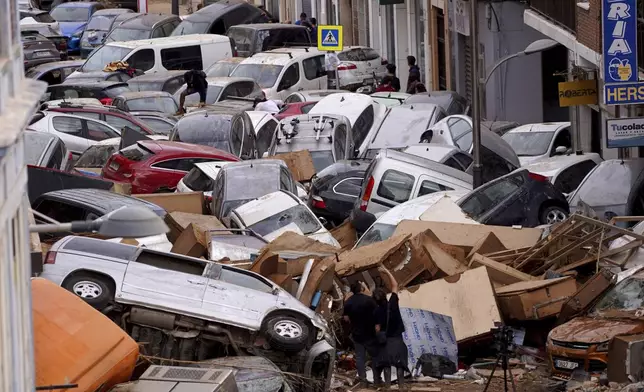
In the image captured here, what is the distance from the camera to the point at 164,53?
3697cm

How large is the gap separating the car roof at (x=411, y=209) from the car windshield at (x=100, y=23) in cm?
2689

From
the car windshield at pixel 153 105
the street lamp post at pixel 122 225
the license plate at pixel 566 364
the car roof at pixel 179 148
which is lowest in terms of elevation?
the license plate at pixel 566 364

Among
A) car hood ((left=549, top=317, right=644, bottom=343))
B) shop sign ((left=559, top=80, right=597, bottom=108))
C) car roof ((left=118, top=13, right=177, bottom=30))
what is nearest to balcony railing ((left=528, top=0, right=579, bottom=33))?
shop sign ((left=559, top=80, right=597, bottom=108))

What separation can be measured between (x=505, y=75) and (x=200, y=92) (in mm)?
7483

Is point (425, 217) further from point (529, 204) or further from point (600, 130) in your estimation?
point (600, 130)

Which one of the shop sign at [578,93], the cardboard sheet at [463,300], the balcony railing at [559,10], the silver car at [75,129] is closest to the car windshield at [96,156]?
the silver car at [75,129]

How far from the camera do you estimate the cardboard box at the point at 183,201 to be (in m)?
20.8

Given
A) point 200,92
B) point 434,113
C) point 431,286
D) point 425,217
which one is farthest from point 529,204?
point 200,92

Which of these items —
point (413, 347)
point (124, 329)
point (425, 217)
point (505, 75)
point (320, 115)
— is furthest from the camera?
point (505, 75)

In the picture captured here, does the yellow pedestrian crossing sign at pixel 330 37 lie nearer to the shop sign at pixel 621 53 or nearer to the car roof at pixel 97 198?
the shop sign at pixel 621 53

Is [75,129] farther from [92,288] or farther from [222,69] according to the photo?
[92,288]

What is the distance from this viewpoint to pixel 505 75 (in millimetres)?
33812

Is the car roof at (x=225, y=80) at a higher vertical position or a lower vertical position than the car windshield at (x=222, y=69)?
lower

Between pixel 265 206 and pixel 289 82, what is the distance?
15.5 meters
